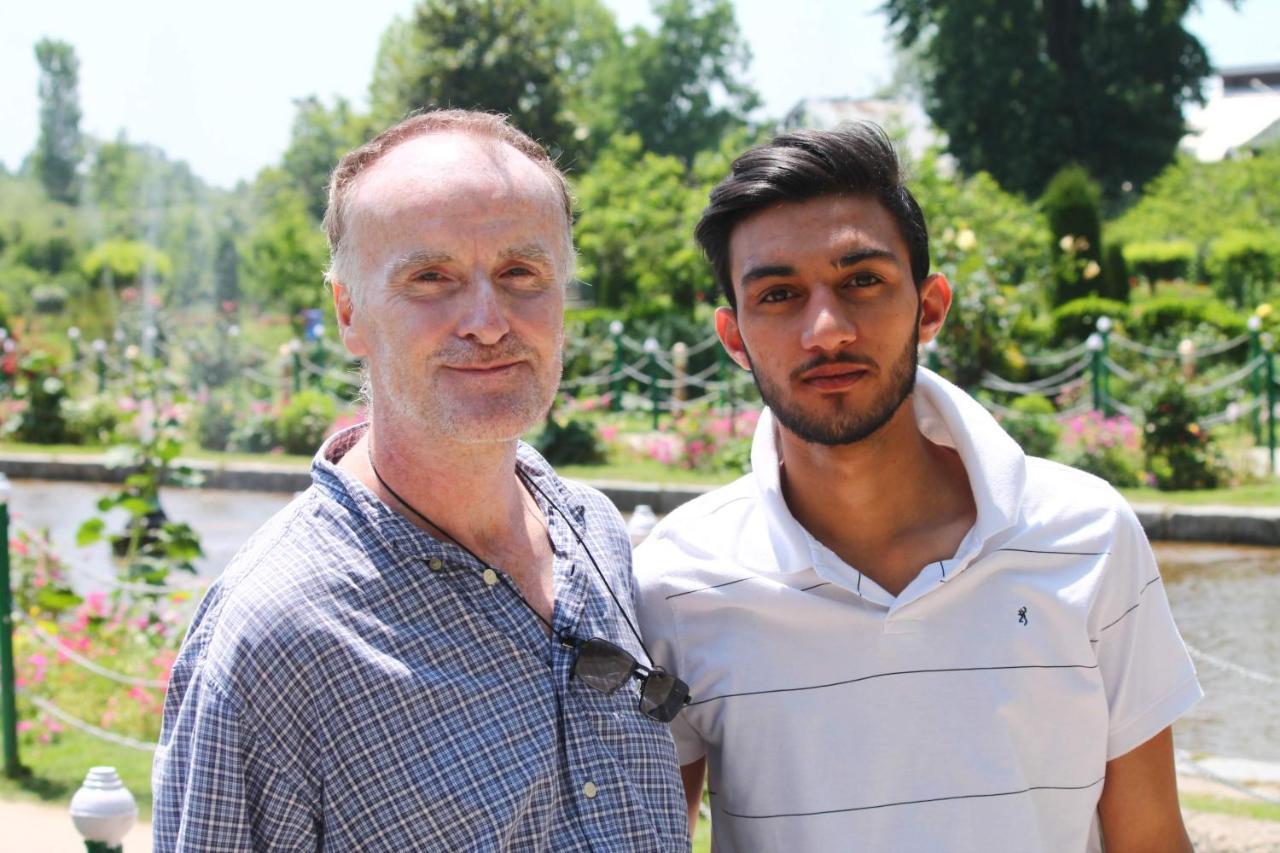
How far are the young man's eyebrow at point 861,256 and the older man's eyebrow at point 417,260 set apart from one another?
2.13ft

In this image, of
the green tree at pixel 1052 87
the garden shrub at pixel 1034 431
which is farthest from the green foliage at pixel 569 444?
the green tree at pixel 1052 87

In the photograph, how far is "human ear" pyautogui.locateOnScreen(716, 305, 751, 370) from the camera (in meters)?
2.39

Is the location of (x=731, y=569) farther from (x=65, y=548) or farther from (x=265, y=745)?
(x=65, y=548)

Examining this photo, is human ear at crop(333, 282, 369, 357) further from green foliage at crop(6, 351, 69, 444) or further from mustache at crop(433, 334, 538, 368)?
green foliage at crop(6, 351, 69, 444)

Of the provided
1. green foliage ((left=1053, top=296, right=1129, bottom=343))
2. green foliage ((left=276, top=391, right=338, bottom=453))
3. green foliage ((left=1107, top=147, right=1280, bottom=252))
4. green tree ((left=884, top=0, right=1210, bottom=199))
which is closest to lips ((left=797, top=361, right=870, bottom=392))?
green foliage ((left=276, top=391, right=338, bottom=453))

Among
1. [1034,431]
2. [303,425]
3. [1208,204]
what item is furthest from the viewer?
[1208,204]

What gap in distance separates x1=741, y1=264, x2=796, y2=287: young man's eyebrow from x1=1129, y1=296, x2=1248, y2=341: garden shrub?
16040 millimetres

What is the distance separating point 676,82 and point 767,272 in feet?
235

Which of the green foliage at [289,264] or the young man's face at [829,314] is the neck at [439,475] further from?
the green foliage at [289,264]

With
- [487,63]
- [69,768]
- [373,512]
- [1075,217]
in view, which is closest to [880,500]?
[373,512]

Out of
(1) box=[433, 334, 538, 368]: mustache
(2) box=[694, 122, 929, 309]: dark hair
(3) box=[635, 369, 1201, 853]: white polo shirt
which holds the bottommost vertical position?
(3) box=[635, 369, 1201, 853]: white polo shirt

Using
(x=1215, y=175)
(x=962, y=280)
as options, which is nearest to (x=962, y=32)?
(x=1215, y=175)

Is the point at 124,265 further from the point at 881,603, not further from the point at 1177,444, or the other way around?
the point at 881,603

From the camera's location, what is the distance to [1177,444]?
11.7 meters
